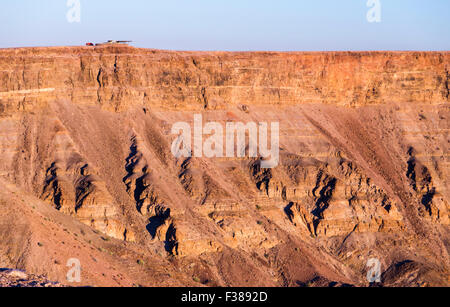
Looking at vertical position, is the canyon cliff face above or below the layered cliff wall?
below

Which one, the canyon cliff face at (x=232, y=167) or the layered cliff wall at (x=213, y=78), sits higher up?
the layered cliff wall at (x=213, y=78)

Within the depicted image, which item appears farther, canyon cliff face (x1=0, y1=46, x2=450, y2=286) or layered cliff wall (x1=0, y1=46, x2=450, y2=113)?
layered cliff wall (x1=0, y1=46, x2=450, y2=113)

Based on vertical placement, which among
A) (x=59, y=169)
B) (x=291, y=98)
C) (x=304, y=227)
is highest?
(x=291, y=98)

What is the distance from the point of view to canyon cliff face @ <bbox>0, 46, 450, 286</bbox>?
56688 mm

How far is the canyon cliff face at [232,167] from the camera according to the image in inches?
2232

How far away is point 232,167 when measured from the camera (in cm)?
6562

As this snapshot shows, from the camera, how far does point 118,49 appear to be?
69.8 metres

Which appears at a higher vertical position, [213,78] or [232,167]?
[213,78]

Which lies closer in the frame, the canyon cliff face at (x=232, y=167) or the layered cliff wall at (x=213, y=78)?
the canyon cliff face at (x=232, y=167)

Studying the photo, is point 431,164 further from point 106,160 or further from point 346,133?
point 106,160

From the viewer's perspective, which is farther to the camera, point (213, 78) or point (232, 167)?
point (213, 78)

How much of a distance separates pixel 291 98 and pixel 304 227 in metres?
15.3
